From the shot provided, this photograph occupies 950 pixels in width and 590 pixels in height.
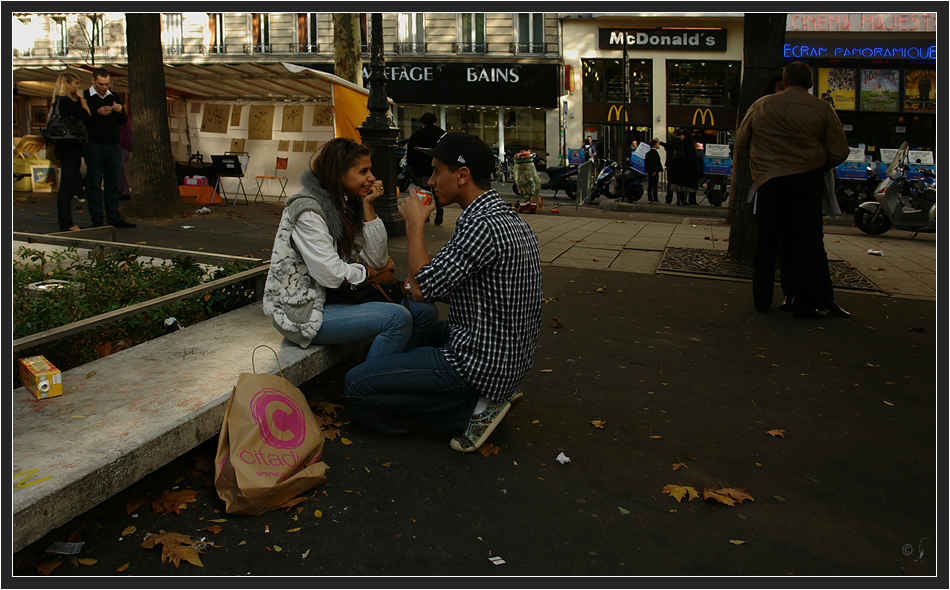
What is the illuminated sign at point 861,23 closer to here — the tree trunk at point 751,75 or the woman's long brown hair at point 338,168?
the tree trunk at point 751,75

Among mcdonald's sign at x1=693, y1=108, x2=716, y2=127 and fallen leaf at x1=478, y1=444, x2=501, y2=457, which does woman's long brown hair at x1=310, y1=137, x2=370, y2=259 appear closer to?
fallen leaf at x1=478, y1=444, x2=501, y2=457

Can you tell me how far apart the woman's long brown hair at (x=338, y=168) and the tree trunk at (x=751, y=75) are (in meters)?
4.70

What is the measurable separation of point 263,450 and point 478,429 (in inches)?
38.8

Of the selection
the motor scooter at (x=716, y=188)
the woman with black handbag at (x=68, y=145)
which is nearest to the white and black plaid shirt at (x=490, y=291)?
the woman with black handbag at (x=68, y=145)

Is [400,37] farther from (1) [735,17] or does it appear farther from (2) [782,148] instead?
(2) [782,148]

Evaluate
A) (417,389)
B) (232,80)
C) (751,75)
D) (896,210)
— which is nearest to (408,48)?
(232,80)

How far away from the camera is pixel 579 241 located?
9836mm

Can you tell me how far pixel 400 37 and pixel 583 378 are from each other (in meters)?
28.8

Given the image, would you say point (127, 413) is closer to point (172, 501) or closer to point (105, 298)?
point (172, 501)

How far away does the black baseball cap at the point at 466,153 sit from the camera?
125 inches

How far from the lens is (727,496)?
294 cm

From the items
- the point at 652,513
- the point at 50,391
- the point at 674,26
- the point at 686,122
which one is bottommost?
the point at 652,513

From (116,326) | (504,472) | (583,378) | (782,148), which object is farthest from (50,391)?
(782,148)

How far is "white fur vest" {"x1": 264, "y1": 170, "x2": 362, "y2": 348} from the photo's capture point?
3.55 metres
